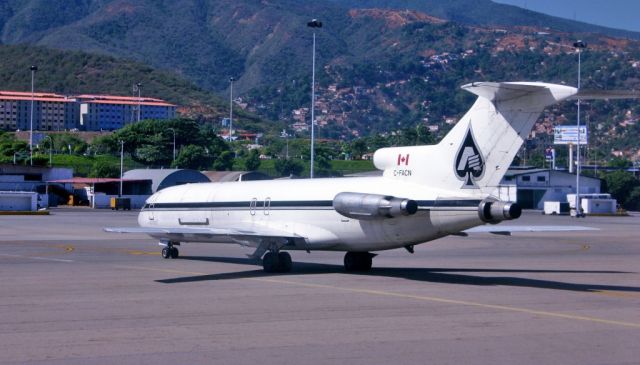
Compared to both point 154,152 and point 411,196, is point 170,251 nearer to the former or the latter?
point 411,196

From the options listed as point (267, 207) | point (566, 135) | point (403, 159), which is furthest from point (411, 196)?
point (566, 135)

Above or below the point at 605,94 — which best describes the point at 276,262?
below

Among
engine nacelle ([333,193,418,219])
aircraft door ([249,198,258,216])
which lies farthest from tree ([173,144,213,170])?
engine nacelle ([333,193,418,219])

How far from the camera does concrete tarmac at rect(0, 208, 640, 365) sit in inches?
596

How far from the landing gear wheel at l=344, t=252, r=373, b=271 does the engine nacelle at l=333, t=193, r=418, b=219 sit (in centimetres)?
261

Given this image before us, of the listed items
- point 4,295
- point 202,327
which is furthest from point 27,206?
point 202,327

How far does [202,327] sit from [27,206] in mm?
67034

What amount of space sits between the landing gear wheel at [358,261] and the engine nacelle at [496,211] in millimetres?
5934

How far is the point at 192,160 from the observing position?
406ft

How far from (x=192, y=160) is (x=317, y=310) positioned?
105033 mm

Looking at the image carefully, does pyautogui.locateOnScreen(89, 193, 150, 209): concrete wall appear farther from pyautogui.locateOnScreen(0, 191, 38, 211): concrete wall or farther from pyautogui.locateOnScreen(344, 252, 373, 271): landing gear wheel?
pyautogui.locateOnScreen(344, 252, 373, 271): landing gear wheel

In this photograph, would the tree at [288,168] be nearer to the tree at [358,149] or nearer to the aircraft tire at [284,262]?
the tree at [358,149]

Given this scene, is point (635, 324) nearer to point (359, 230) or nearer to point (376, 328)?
point (376, 328)

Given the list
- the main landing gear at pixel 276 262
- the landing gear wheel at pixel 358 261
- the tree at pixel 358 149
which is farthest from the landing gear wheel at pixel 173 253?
the tree at pixel 358 149
